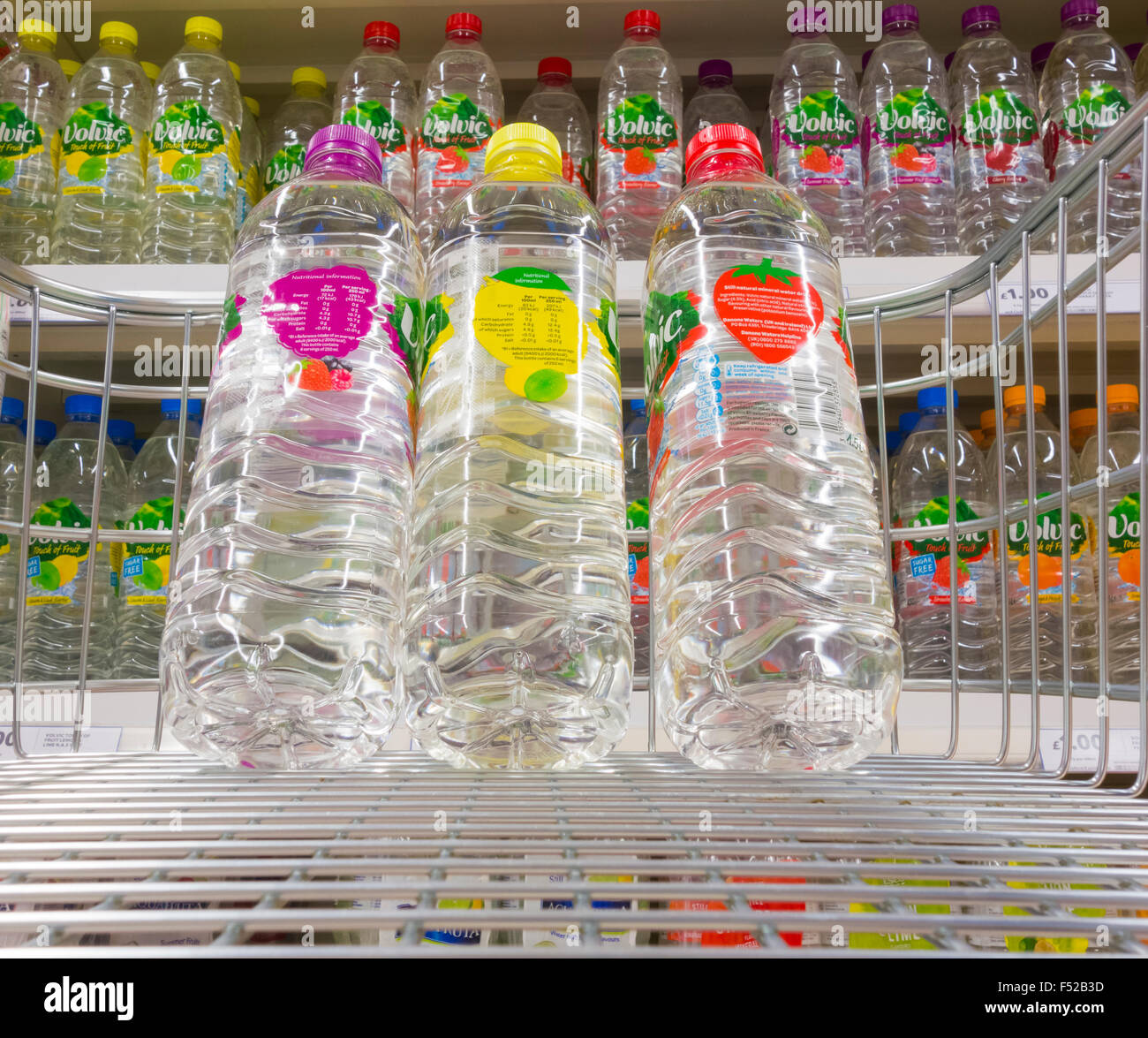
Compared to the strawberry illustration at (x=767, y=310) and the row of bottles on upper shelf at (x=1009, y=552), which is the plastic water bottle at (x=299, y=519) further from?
the row of bottles on upper shelf at (x=1009, y=552)

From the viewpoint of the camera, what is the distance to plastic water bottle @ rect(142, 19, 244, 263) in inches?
55.8

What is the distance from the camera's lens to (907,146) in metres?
1.41

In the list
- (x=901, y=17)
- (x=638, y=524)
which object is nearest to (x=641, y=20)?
(x=901, y=17)

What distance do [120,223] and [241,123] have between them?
0.35 metres

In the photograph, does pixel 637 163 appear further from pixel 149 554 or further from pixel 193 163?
pixel 149 554

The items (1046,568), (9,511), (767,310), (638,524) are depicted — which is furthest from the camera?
(9,511)

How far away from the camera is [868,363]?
167 centimetres

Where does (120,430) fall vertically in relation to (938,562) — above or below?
above

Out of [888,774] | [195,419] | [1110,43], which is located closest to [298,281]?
[888,774]

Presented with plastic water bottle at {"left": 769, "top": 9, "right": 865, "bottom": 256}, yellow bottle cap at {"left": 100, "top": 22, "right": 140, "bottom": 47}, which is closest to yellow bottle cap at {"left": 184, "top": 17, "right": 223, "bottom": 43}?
yellow bottle cap at {"left": 100, "top": 22, "right": 140, "bottom": 47}

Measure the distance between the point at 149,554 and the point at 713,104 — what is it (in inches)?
52.3

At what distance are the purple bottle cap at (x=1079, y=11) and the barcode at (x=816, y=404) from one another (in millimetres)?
1342

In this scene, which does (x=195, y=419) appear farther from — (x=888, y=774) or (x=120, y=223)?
(x=888, y=774)

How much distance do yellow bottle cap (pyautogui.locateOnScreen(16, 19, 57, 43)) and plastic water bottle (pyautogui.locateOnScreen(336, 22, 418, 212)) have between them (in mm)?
509
